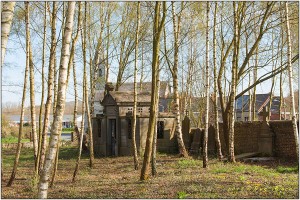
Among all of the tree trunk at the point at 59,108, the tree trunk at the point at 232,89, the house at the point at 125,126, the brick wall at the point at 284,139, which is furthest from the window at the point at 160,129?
the tree trunk at the point at 59,108

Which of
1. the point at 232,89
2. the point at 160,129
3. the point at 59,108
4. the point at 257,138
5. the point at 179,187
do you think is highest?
the point at 232,89

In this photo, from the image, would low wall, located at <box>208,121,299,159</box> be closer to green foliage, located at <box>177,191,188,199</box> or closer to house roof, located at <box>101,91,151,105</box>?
house roof, located at <box>101,91,151,105</box>

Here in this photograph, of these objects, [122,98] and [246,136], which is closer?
[246,136]

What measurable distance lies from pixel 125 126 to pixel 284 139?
345 inches

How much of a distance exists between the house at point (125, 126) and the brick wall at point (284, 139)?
641cm

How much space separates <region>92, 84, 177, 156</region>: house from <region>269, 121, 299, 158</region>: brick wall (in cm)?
641

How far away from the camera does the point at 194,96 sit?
37.7m

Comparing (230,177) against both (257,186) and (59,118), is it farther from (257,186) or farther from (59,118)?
(59,118)

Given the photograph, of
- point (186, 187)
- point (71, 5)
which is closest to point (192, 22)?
point (186, 187)

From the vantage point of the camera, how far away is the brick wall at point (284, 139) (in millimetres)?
15406

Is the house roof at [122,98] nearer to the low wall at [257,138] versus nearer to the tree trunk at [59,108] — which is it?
the low wall at [257,138]

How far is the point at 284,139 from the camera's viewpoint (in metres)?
15.7

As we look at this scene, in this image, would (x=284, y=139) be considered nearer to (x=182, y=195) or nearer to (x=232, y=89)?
(x=232, y=89)

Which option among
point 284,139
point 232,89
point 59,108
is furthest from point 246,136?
point 59,108
